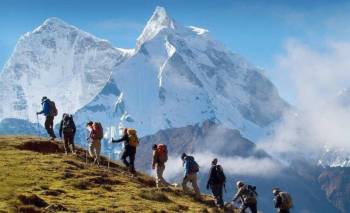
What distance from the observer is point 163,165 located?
164 feet

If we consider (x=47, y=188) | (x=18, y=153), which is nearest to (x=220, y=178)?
(x=47, y=188)

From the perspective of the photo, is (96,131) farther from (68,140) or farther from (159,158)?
(159,158)

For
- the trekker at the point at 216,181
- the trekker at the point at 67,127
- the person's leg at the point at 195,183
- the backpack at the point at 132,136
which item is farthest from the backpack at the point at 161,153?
the trekker at the point at 67,127

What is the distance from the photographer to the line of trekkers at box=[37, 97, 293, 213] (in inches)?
1688

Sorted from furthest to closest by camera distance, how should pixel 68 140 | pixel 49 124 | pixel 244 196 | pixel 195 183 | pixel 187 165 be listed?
pixel 49 124
pixel 68 140
pixel 195 183
pixel 187 165
pixel 244 196

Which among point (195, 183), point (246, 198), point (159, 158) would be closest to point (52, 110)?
point (159, 158)

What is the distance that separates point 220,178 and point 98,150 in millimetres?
10222

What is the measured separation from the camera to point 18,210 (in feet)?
109

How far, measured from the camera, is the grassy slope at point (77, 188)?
122 ft

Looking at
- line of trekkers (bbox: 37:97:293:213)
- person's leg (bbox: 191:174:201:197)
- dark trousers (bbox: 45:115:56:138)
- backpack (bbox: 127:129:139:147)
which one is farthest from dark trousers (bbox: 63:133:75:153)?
person's leg (bbox: 191:174:201:197)

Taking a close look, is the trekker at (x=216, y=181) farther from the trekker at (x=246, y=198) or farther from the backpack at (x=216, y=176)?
the trekker at (x=246, y=198)

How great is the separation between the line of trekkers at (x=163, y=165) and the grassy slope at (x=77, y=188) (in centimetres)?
107

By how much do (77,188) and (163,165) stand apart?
898cm

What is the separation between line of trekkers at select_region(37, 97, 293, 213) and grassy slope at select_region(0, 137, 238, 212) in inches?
42.1
